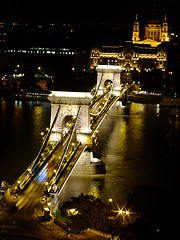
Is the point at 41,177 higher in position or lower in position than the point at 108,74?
lower

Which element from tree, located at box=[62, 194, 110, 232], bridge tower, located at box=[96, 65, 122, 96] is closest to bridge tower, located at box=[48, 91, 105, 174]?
tree, located at box=[62, 194, 110, 232]

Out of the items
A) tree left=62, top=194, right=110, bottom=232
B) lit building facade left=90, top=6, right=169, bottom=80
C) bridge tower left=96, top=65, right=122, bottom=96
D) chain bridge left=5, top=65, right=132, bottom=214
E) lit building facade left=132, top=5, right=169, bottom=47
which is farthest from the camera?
lit building facade left=132, top=5, right=169, bottom=47

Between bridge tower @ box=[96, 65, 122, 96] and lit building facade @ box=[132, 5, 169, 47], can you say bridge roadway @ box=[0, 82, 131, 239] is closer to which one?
bridge tower @ box=[96, 65, 122, 96]

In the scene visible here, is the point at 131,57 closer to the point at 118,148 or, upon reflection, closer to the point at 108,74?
the point at 108,74

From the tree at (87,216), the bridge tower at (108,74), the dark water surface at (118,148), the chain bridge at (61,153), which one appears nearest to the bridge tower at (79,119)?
the chain bridge at (61,153)

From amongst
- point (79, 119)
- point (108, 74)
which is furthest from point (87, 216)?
point (108, 74)

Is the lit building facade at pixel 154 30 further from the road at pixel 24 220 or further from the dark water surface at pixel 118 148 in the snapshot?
the road at pixel 24 220

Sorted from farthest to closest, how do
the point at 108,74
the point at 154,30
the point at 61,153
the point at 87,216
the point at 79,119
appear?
1. the point at 154,30
2. the point at 108,74
3. the point at 79,119
4. the point at 61,153
5. the point at 87,216
